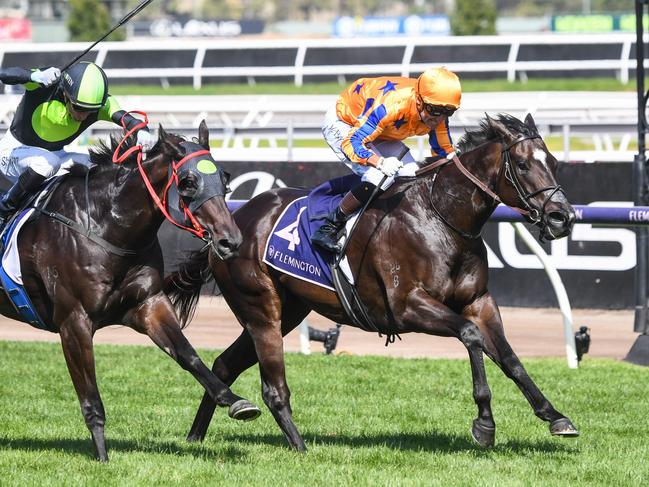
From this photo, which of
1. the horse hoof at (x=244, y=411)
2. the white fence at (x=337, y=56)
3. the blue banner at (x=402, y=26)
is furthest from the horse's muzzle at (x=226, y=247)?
the blue banner at (x=402, y=26)

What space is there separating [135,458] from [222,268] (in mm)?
1309

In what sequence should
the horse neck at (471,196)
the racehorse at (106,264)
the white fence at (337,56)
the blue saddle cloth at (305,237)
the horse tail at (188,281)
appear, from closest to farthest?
the racehorse at (106,264) < the horse neck at (471,196) < the blue saddle cloth at (305,237) < the horse tail at (188,281) < the white fence at (337,56)

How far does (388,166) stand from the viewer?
6441mm

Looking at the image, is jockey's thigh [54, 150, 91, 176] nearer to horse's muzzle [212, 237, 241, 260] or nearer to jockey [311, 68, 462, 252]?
horse's muzzle [212, 237, 241, 260]

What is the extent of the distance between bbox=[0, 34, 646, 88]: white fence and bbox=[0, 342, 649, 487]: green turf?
15.5 meters

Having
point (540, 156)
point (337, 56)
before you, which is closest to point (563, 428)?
point (540, 156)

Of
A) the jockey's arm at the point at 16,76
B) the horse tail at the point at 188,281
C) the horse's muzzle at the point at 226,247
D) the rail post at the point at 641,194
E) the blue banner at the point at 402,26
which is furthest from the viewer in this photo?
the blue banner at the point at 402,26

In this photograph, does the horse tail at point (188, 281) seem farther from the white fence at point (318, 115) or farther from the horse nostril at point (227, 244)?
the white fence at point (318, 115)

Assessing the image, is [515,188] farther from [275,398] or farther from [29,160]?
[29,160]

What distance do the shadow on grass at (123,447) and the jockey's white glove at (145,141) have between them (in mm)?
1586

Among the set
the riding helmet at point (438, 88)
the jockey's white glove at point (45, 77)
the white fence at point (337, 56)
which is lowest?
the white fence at point (337, 56)

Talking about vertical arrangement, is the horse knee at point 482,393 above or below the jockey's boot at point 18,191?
below

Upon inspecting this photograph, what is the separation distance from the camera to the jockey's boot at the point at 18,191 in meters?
6.45

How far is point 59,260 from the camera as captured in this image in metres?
6.24
